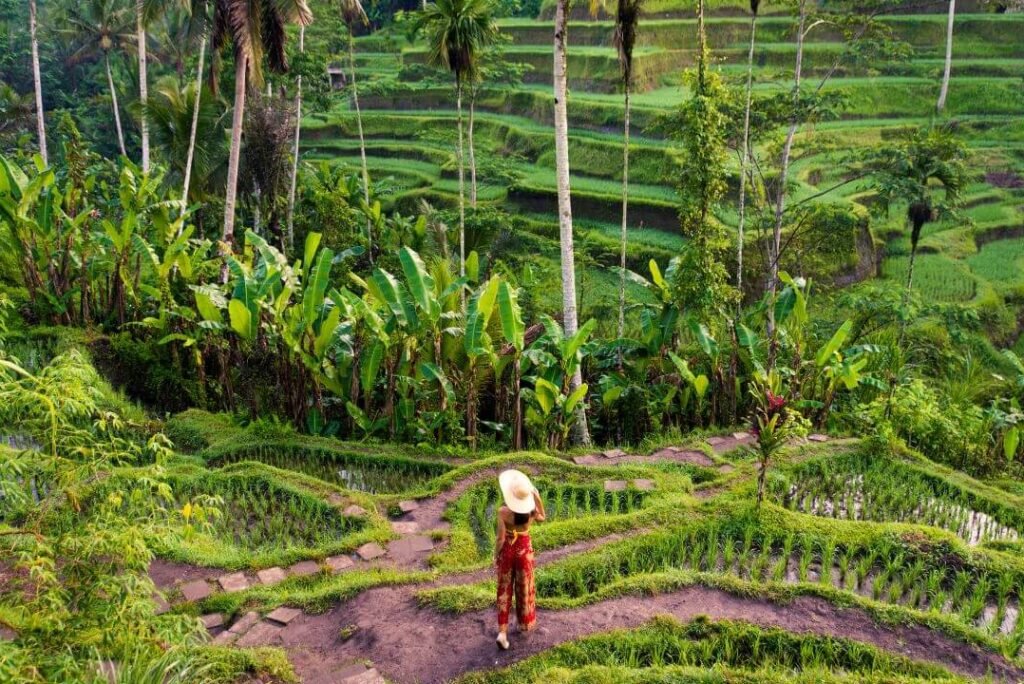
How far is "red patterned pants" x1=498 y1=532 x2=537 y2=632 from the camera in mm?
5363

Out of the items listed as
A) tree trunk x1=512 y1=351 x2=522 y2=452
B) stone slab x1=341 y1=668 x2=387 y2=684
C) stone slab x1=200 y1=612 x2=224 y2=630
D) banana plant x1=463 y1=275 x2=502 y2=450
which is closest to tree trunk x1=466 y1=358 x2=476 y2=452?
banana plant x1=463 y1=275 x2=502 y2=450

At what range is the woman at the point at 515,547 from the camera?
5297 mm

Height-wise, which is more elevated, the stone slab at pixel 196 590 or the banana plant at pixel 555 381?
the banana plant at pixel 555 381

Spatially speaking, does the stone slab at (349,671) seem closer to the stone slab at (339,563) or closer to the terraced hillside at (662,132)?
the stone slab at (339,563)

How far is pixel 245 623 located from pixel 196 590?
0.61 metres

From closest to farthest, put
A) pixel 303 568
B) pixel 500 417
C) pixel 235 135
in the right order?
pixel 303 568 → pixel 500 417 → pixel 235 135

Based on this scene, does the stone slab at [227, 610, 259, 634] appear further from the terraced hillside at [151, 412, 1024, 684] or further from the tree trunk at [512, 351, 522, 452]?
the tree trunk at [512, 351, 522, 452]

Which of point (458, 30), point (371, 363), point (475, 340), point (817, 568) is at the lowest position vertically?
point (817, 568)

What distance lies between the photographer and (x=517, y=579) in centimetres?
547

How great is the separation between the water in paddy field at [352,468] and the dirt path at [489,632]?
7.19 feet

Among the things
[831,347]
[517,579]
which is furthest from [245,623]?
[831,347]

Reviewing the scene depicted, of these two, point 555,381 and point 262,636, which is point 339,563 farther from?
point 555,381

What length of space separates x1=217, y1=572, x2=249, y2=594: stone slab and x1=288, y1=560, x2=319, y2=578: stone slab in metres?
0.35

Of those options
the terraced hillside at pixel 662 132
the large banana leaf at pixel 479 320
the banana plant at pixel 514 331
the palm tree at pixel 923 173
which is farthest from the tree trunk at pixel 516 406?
the palm tree at pixel 923 173
